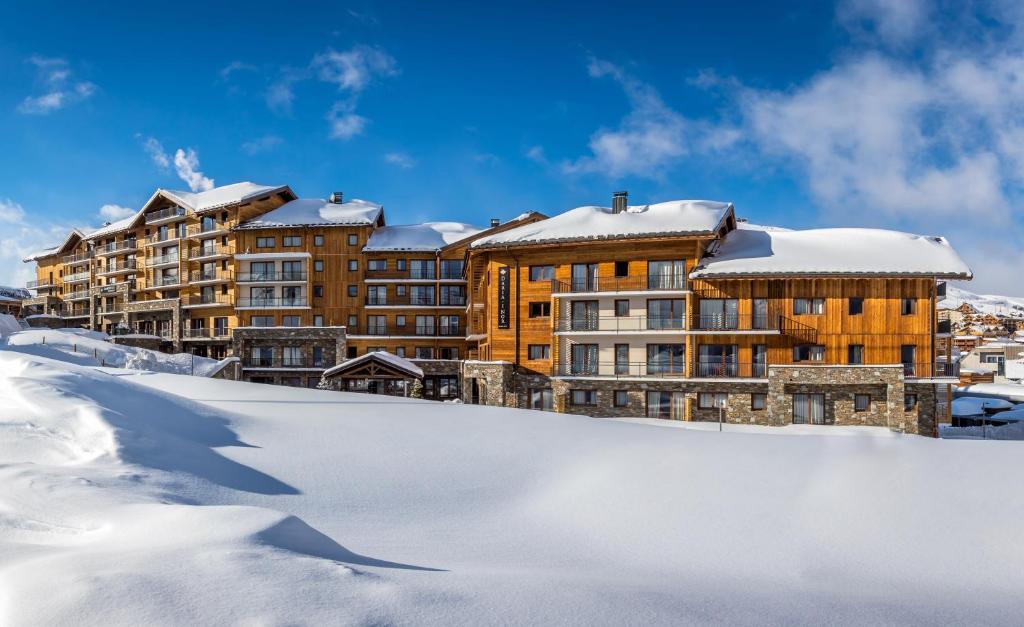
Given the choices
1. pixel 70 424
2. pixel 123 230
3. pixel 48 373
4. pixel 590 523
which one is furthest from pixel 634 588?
pixel 123 230

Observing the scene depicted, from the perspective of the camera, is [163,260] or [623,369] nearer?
[623,369]

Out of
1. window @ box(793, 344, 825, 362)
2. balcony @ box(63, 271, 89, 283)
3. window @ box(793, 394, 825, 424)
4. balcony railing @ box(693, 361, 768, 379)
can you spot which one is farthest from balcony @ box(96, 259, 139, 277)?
window @ box(793, 394, 825, 424)

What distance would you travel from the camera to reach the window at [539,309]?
30797 mm

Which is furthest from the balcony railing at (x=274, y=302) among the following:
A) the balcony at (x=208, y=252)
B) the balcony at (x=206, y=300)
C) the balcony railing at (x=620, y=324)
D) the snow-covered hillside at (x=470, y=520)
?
the snow-covered hillside at (x=470, y=520)

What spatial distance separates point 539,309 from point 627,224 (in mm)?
6281

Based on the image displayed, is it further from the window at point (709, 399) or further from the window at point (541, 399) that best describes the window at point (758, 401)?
the window at point (541, 399)

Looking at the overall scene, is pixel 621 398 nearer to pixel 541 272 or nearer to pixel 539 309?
pixel 539 309

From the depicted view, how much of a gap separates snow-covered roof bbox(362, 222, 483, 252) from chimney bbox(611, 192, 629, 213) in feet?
42.6

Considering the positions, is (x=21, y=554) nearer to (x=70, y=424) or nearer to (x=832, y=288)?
(x=70, y=424)

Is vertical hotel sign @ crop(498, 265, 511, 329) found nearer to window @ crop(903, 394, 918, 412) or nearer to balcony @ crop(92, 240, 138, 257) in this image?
window @ crop(903, 394, 918, 412)

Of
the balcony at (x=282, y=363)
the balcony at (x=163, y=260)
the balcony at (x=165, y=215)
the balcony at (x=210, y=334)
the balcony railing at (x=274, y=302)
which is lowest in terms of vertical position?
the balcony at (x=282, y=363)

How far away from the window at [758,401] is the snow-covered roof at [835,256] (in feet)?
18.4

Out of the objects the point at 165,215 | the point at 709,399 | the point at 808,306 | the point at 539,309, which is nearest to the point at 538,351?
the point at 539,309

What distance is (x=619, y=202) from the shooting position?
32.7 metres
